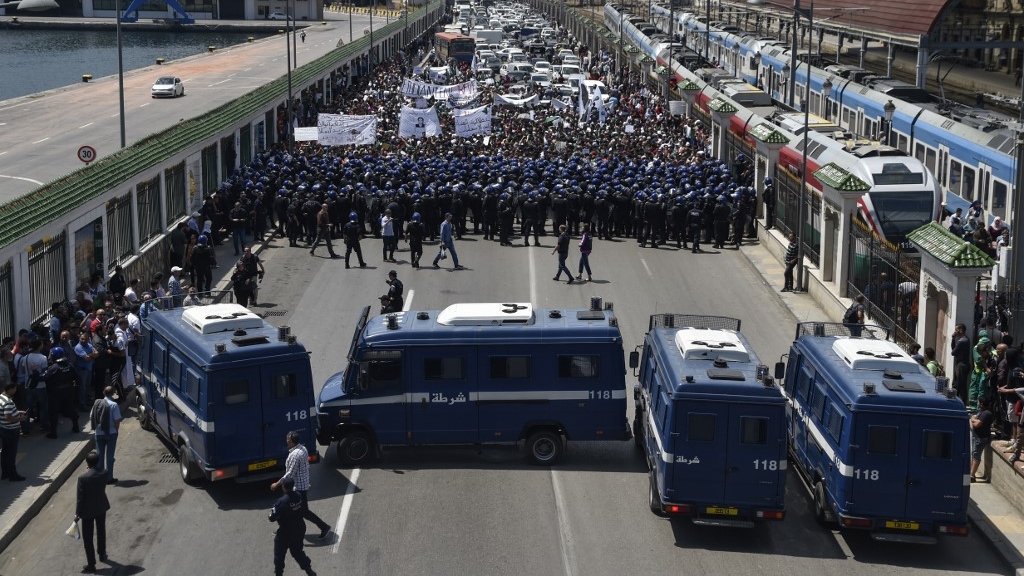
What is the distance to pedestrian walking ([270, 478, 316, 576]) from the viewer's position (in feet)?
48.3

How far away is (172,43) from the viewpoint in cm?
14538

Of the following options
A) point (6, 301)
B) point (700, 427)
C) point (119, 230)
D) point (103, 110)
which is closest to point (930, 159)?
point (119, 230)

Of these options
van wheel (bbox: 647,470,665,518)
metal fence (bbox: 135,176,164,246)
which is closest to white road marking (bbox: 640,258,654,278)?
metal fence (bbox: 135,176,164,246)

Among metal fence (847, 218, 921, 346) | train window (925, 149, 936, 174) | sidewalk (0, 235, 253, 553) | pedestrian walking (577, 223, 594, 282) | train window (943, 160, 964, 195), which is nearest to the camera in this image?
sidewalk (0, 235, 253, 553)

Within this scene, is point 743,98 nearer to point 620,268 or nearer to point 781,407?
point 620,268

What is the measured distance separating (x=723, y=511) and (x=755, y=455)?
0.78 m

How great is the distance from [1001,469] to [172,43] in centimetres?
13703

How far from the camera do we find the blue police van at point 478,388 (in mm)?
18922

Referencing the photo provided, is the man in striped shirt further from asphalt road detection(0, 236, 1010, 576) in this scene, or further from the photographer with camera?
asphalt road detection(0, 236, 1010, 576)

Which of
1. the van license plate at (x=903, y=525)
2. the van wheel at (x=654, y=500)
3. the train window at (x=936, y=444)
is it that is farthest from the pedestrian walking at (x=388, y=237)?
the train window at (x=936, y=444)

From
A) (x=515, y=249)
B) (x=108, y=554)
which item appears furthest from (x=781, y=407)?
(x=515, y=249)

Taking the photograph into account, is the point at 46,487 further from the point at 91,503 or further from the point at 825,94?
the point at 825,94

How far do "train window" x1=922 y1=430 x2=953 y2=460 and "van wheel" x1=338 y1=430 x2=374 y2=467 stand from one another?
757 cm

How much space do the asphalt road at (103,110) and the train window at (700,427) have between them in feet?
70.7
